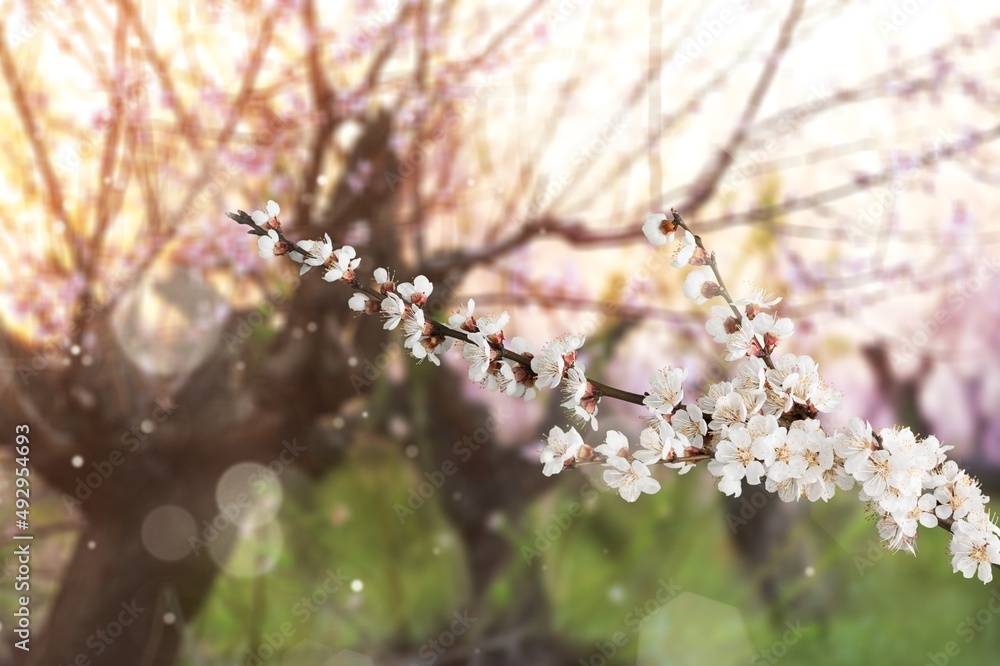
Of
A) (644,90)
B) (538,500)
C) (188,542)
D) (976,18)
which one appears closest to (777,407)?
(538,500)

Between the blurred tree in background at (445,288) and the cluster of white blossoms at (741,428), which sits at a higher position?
the cluster of white blossoms at (741,428)

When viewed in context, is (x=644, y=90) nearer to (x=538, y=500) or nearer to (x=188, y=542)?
(x=538, y=500)

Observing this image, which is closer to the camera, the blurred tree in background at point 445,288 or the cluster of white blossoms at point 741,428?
the cluster of white blossoms at point 741,428

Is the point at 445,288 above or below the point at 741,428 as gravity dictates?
below

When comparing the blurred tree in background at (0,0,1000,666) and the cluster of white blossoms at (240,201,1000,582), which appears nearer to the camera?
the cluster of white blossoms at (240,201,1000,582)

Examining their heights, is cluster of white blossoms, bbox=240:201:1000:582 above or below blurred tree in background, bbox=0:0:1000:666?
above
